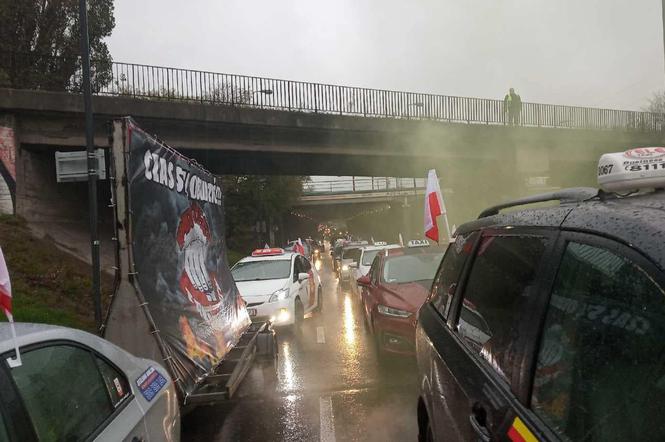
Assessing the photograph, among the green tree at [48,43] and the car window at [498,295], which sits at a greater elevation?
the green tree at [48,43]

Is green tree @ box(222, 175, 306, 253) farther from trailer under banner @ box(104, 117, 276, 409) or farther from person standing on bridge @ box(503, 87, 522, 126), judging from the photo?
trailer under banner @ box(104, 117, 276, 409)

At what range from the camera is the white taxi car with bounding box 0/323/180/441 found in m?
1.68

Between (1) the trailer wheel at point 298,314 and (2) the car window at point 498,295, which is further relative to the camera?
(1) the trailer wheel at point 298,314

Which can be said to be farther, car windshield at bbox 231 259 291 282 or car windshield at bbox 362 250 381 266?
car windshield at bbox 362 250 381 266

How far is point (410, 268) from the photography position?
23.9ft

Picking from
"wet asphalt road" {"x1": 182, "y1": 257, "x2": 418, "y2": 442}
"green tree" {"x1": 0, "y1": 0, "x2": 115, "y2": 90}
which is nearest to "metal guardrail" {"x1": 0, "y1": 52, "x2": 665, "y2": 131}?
"green tree" {"x1": 0, "y1": 0, "x2": 115, "y2": 90}

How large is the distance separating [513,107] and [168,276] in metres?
17.5

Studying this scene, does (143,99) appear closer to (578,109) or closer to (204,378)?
(204,378)

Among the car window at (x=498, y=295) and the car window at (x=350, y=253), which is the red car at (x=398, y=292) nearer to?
the car window at (x=498, y=295)

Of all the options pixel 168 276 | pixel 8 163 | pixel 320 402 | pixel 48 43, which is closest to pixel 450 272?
pixel 168 276

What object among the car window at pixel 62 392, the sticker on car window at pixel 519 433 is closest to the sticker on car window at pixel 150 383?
the car window at pixel 62 392

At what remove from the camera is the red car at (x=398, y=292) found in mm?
5910

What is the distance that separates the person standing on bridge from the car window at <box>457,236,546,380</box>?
18.0 meters

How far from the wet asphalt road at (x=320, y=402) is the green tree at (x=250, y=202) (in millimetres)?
23612
